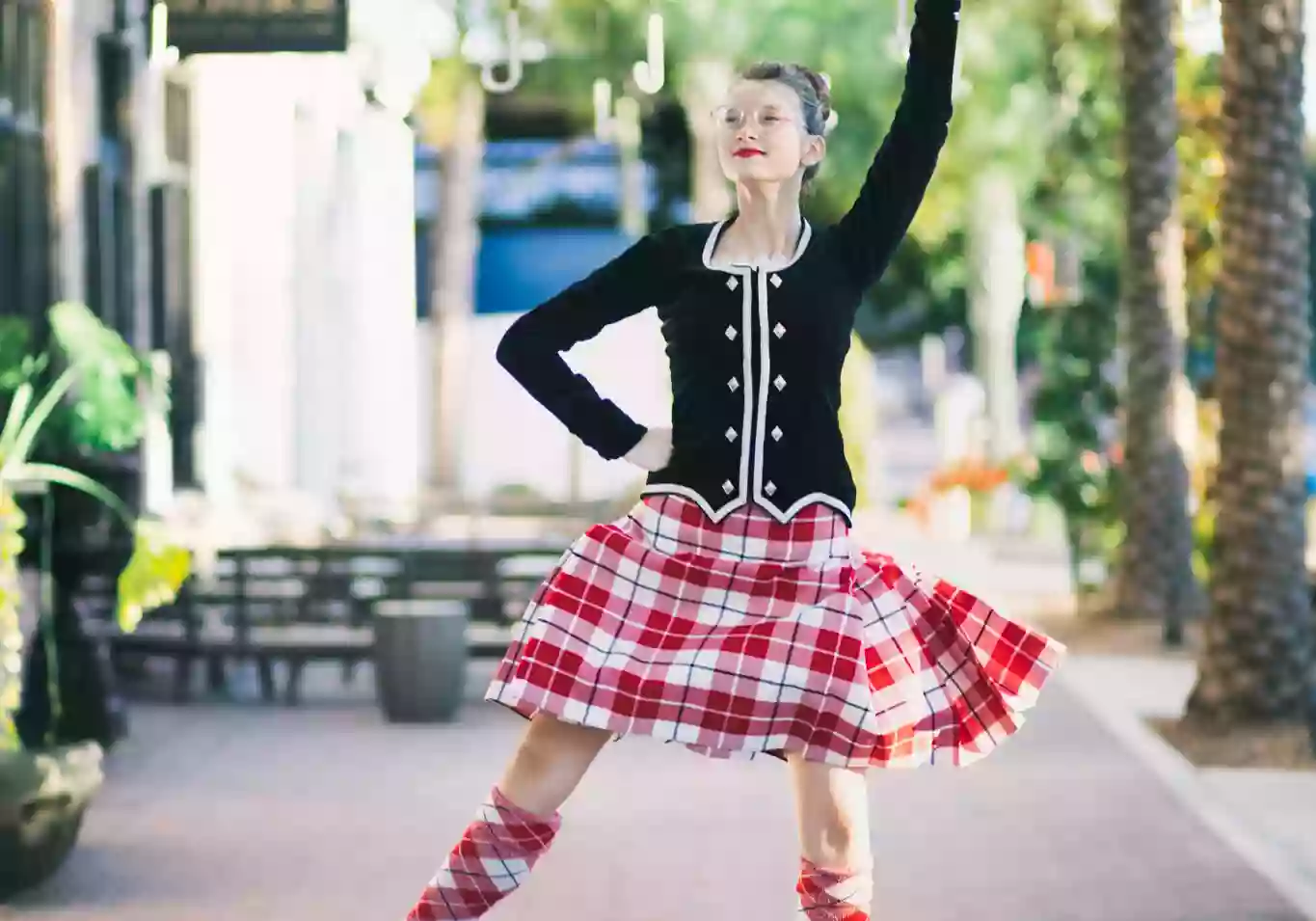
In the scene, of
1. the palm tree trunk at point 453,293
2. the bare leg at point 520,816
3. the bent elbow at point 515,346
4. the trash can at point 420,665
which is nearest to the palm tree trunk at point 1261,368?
the trash can at point 420,665

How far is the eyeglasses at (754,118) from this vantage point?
188 inches

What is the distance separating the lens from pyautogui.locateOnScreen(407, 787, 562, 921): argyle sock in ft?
15.5

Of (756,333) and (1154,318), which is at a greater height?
(756,333)

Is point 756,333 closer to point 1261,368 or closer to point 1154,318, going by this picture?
point 1261,368

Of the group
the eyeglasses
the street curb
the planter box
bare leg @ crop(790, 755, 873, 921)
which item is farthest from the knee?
the street curb

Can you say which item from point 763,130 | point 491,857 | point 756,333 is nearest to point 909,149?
point 763,130

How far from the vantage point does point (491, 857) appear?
187 inches

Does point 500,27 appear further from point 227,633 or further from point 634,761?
point 634,761

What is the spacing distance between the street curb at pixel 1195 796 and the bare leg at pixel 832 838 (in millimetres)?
2825

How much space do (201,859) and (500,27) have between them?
18695 millimetres

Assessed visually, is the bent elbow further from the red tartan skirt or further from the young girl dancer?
the red tartan skirt

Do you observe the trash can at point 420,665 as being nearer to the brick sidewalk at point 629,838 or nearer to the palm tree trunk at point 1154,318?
the brick sidewalk at point 629,838

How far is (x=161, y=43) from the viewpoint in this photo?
11477 mm

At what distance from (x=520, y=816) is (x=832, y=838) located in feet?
1.97
